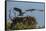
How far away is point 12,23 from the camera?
1.22 meters

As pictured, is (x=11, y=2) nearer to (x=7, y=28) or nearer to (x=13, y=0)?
(x=13, y=0)

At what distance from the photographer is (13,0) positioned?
124cm

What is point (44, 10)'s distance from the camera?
4.22 feet

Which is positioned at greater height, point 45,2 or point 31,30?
point 45,2

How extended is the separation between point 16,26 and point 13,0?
0.35 meters

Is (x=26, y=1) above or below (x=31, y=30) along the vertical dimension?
above

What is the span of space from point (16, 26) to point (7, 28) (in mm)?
120

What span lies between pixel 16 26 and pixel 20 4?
30 centimetres

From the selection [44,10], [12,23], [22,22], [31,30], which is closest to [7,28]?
[12,23]
